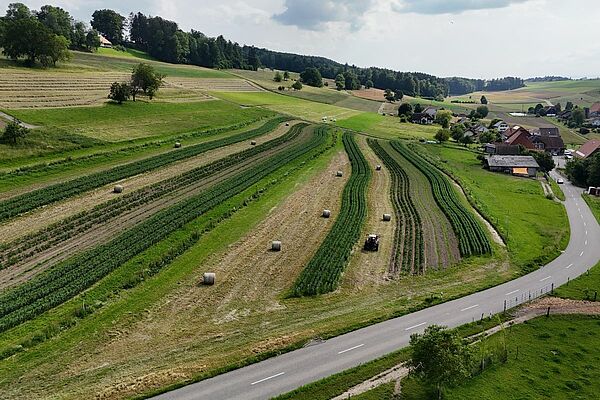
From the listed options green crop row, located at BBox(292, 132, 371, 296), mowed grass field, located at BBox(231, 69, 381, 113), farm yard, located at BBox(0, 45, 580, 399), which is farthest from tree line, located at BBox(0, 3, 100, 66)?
mowed grass field, located at BBox(231, 69, 381, 113)

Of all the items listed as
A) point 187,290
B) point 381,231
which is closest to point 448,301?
point 381,231

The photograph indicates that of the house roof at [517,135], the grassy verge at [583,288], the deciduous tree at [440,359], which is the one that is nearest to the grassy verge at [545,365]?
the deciduous tree at [440,359]

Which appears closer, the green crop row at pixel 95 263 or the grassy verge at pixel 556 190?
the green crop row at pixel 95 263

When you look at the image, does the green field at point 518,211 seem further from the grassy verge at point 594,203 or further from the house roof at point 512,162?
the grassy verge at point 594,203

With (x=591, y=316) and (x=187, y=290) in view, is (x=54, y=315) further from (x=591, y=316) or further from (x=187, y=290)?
(x=591, y=316)

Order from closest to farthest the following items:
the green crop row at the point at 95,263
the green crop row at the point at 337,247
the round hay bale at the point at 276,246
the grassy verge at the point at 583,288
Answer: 1. the green crop row at the point at 95,263
2. the green crop row at the point at 337,247
3. the grassy verge at the point at 583,288
4. the round hay bale at the point at 276,246

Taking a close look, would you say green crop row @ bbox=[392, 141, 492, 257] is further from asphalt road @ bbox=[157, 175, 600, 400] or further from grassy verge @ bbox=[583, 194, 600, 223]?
grassy verge @ bbox=[583, 194, 600, 223]
